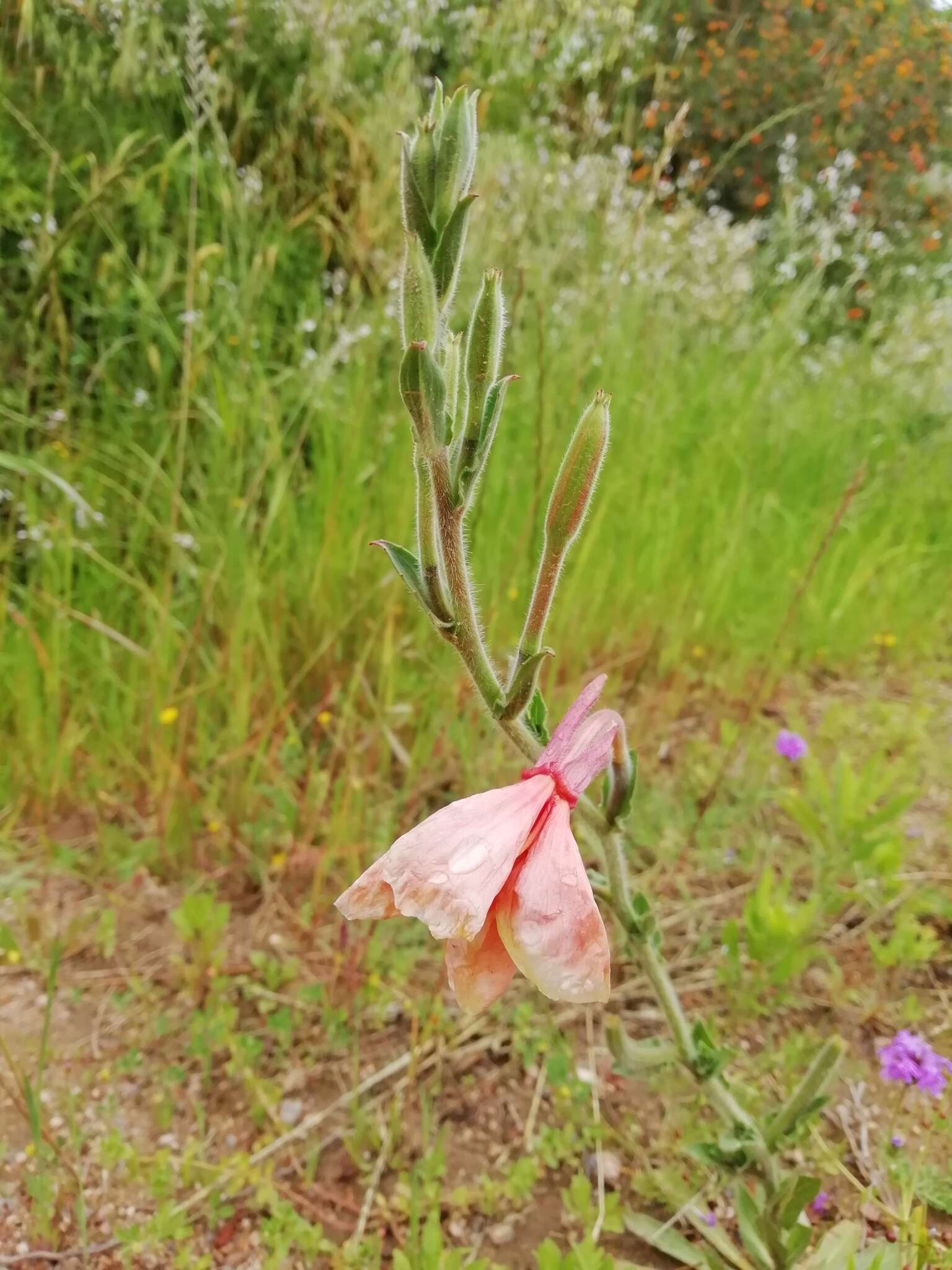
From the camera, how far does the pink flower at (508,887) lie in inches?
24.5

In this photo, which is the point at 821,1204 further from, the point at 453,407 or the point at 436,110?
the point at 436,110

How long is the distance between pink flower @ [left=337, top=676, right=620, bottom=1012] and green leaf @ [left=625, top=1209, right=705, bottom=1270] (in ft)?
2.55

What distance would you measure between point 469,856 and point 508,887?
1.9 inches

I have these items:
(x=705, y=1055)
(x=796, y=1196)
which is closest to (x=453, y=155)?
(x=705, y=1055)

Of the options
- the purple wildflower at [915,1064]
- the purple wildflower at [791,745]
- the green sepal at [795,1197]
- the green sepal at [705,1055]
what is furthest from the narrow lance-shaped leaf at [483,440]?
the purple wildflower at [791,745]

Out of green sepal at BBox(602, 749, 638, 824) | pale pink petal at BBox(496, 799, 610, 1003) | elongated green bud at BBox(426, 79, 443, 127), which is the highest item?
elongated green bud at BBox(426, 79, 443, 127)

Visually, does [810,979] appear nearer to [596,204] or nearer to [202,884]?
[202,884]

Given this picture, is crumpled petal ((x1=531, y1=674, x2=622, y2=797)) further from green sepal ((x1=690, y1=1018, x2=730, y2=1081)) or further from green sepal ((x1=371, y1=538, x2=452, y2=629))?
green sepal ((x1=690, y1=1018, x2=730, y2=1081))

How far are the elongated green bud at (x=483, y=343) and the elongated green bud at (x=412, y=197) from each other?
7 cm

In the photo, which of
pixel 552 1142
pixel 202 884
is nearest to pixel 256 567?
pixel 202 884

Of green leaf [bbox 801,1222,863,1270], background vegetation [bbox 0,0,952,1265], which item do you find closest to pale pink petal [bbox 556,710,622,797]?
green leaf [bbox 801,1222,863,1270]

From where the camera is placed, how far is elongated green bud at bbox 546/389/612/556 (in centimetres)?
72

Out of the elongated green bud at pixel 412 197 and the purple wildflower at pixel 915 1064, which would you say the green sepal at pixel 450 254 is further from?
the purple wildflower at pixel 915 1064

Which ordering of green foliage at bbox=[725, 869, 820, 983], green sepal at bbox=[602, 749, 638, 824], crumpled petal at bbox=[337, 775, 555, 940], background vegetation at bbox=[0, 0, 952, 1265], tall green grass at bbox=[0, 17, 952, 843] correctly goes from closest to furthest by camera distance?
crumpled petal at bbox=[337, 775, 555, 940] < green sepal at bbox=[602, 749, 638, 824] < green foliage at bbox=[725, 869, 820, 983] < background vegetation at bbox=[0, 0, 952, 1265] < tall green grass at bbox=[0, 17, 952, 843]
